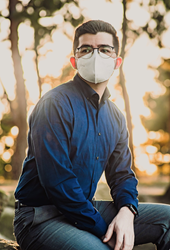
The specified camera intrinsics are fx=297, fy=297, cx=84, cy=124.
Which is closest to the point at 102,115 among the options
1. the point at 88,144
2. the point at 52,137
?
the point at 88,144

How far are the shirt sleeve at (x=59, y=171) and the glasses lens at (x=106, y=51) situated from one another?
735 mm

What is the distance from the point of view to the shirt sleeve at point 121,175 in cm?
240

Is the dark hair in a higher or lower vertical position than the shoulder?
higher

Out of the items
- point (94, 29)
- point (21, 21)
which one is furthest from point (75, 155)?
point (21, 21)

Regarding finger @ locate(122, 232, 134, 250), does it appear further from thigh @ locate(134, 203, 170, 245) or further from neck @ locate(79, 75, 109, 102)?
neck @ locate(79, 75, 109, 102)

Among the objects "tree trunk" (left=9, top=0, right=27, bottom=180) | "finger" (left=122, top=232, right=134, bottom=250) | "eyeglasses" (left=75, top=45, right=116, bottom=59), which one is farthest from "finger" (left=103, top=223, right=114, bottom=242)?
"tree trunk" (left=9, top=0, right=27, bottom=180)

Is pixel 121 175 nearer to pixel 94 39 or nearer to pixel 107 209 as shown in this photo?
pixel 107 209

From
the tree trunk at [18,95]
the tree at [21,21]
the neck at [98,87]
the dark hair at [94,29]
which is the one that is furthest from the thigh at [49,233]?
the tree trunk at [18,95]

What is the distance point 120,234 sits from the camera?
206cm

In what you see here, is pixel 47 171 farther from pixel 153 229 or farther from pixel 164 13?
pixel 164 13

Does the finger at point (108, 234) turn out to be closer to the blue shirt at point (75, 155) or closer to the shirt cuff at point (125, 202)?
the blue shirt at point (75, 155)

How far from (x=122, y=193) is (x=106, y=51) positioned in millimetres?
1205

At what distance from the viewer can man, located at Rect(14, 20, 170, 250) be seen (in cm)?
198

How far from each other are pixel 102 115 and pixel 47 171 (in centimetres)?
74
